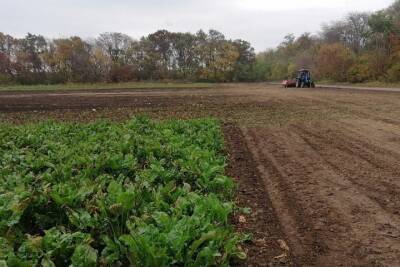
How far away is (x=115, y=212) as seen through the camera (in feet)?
15.4

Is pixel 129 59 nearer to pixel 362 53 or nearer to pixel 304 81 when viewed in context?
pixel 362 53

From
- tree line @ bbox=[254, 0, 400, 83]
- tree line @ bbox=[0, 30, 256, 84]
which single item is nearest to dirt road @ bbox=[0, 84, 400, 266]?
tree line @ bbox=[254, 0, 400, 83]

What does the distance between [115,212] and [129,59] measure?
83720mm

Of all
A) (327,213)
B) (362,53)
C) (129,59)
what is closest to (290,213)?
(327,213)

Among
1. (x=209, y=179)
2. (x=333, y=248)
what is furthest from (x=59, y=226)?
(x=333, y=248)

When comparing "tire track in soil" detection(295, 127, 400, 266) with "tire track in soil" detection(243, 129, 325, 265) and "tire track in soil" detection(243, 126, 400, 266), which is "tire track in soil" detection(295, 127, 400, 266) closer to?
"tire track in soil" detection(243, 126, 400, 266)

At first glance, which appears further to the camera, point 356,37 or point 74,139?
point 356,37

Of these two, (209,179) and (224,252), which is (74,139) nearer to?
(209,179)

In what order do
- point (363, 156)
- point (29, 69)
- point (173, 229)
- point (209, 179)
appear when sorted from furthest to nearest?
point (29, 69) → point (363, 156) → point (209, 179) → point (173, 229)

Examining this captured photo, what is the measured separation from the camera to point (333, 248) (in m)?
4.66

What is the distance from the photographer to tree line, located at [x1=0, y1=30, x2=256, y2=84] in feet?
241

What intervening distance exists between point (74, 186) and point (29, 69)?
77.2 meters

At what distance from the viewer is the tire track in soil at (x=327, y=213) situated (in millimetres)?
4543

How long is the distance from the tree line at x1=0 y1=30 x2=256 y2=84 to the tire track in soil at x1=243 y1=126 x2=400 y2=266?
6507 cm
